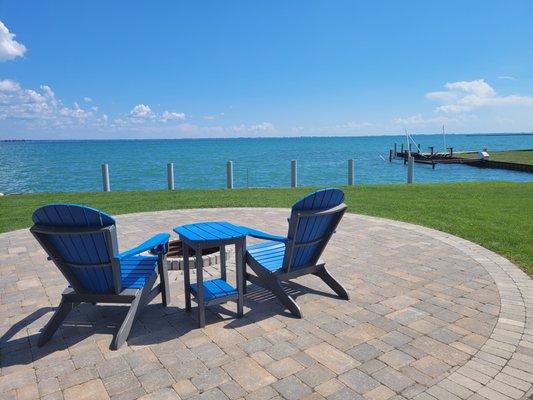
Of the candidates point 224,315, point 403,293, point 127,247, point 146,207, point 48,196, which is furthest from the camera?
point 48,196

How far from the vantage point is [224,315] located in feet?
13.3

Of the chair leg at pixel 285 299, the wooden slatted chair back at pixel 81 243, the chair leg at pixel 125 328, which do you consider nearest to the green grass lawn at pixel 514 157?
the chair leg at pixel 285 299

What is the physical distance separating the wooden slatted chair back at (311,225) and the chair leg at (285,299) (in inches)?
7.4

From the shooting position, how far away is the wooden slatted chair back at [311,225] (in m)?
3.82

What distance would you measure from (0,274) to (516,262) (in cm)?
713

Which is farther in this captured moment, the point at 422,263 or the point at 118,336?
the point at 422,263

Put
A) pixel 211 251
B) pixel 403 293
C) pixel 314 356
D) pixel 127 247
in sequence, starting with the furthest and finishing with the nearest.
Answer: pixel 127 247 < pixel 211 251 < pixel 403 293 < pixel 314 356

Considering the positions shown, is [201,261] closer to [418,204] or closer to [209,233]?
[209,233]

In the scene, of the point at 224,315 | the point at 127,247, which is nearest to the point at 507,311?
the point at 224,315

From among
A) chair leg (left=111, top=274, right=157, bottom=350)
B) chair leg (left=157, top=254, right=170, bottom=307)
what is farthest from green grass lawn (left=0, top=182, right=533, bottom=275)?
chair leg (left=111, top=274, right=157, bottom=350)

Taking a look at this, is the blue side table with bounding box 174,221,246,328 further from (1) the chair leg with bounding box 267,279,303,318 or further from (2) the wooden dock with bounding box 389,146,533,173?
(2) the wooden dock with bounding box 389,146,533,173

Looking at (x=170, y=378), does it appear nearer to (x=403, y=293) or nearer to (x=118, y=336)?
(x=118, y=336)

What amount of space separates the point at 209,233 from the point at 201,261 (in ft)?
1.08

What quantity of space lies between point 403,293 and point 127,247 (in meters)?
4.44
